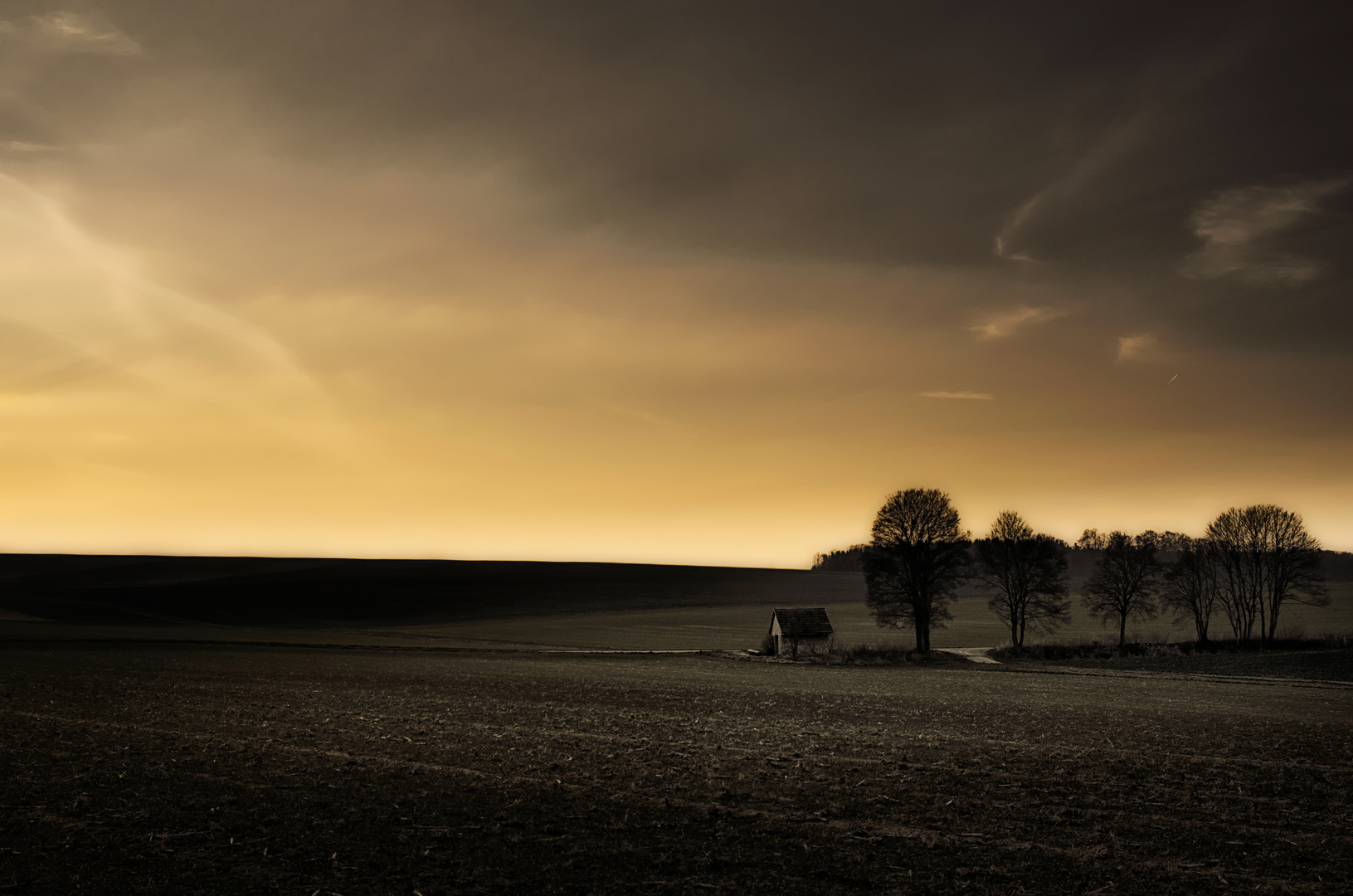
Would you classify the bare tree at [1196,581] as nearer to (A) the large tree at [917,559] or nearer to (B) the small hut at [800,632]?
(A) the large tree at [917,559]

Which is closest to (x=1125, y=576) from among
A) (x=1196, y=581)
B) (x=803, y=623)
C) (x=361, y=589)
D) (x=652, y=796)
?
(x=1196, y=581)

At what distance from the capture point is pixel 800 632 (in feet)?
226

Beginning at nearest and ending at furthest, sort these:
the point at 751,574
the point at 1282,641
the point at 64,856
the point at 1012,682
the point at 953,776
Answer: the point at 64,856 → the point at 953,776 → the point at 1012,682 → the point at 1282,641 → the point at 751,574

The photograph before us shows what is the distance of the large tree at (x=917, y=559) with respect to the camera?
219 ft

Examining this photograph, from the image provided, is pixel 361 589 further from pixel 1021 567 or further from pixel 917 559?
pixel 1021 567

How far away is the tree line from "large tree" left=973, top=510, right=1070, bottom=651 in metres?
0.09

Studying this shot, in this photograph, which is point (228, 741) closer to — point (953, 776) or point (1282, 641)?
point (953, 776)

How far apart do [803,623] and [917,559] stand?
10.5 metres

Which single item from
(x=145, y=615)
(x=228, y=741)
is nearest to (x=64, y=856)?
(x=228, y=741)

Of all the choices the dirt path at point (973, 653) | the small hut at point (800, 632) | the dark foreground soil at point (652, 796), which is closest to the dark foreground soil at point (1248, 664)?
the dirt path at point (973, 653)

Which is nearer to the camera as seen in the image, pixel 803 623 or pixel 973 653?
pixel 973 653

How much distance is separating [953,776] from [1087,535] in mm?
119361

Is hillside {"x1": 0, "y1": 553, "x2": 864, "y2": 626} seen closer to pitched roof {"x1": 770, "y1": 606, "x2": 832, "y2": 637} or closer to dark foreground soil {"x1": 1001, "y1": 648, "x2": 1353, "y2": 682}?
pitched roof {"x1": 770, "y1": 606, "x2": 832, "y2": 637}

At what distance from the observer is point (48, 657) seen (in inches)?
1764
